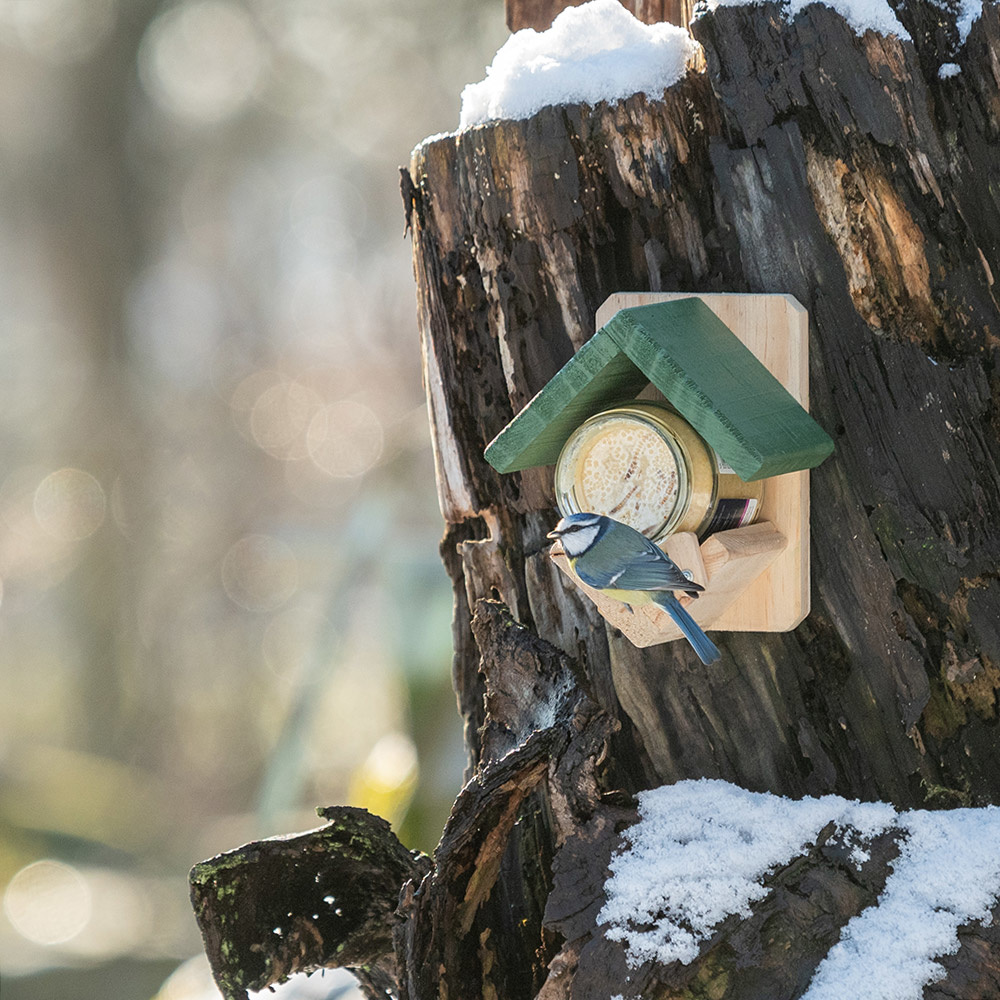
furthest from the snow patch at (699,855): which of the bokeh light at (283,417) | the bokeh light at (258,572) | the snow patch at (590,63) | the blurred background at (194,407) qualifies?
the bokeh light at (283,417)

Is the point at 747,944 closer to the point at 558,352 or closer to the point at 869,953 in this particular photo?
the point at 869,953

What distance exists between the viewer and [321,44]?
17.5ft

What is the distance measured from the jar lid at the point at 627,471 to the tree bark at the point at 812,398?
0.66 feet

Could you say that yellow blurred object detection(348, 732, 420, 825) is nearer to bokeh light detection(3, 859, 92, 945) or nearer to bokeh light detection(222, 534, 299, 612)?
bokeh light detection(3, 859, 92, 945)

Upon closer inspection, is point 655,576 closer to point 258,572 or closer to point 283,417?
point 258,572

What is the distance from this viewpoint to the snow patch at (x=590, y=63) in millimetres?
1238

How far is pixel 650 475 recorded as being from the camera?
1136 mm

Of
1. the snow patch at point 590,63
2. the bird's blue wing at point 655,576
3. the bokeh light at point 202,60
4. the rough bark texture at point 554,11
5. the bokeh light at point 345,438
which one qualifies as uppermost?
the bokeh light at point 202,60

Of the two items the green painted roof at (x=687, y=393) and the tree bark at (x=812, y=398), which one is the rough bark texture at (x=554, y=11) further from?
the green painted roof at (x=687, y=393)

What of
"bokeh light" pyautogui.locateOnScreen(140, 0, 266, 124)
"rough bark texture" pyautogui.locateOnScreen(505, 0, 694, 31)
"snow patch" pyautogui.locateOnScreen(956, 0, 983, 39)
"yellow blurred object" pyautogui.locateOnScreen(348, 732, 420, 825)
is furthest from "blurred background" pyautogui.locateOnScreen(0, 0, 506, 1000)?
"snow patch" pyautogui.locateOnScreen(956, 0, 983, 39)

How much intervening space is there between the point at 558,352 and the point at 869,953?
31.5 inches

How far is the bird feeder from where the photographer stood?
1.08 m

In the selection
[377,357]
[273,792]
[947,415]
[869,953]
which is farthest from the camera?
[377,357]

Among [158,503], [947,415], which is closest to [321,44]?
[158,503]
